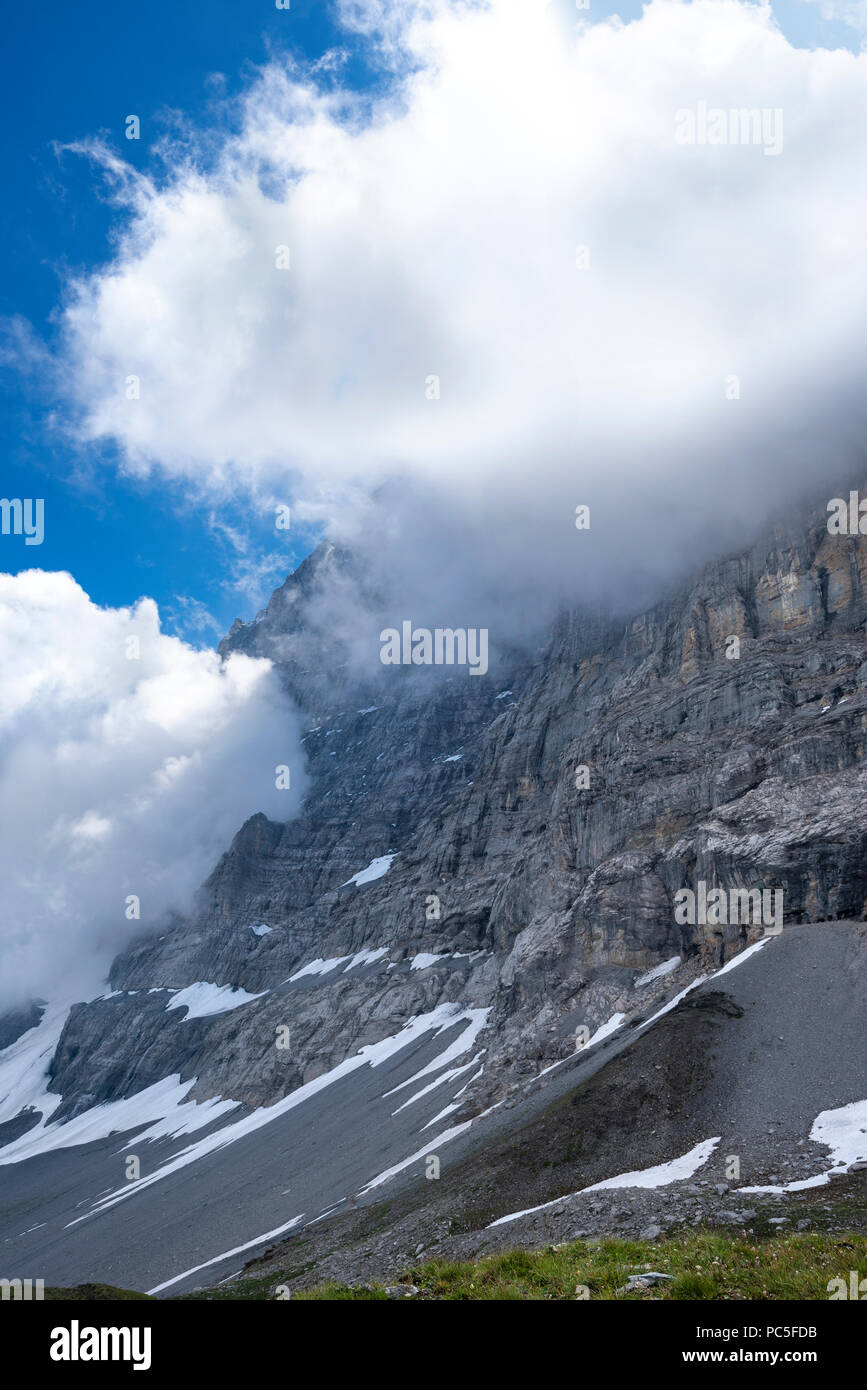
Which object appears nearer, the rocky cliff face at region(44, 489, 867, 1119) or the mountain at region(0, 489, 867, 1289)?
the mountain at region(0, 489, 867, 1289)

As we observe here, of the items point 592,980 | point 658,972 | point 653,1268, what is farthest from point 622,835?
point 653,1268

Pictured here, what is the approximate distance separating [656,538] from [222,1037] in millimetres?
130114

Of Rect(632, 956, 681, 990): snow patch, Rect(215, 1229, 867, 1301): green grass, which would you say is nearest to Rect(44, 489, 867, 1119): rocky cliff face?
Rect(632, 956, 681, 990): snow patch

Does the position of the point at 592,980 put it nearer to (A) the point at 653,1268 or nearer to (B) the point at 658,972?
(B) the point at 658,972

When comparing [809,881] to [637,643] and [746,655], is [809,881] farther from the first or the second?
[637,643]

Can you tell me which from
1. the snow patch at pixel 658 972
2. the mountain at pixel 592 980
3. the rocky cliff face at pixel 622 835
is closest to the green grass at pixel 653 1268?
the mountain at pixel 592 980

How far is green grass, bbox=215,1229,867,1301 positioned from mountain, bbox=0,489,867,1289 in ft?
67.9

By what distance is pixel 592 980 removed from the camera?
84.0 metres

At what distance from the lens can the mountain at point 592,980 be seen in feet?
158

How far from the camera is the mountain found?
48125mm

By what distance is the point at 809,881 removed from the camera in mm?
68688

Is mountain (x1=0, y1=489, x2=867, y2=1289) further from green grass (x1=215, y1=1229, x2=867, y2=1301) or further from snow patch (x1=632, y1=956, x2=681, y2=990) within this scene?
green grass (x1=215, y1=1229, x2=867, y2=1301)

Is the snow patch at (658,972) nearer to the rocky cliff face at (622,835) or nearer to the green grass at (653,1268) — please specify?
the rocky cliff face at (622,835)

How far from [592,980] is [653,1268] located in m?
73.6
